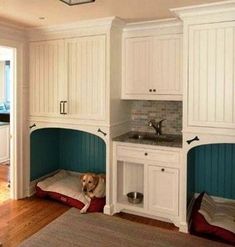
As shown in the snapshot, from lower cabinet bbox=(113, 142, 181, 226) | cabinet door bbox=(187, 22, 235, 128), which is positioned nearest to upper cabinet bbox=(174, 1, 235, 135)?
cabinet door bbox=(187, 22, 235, 128)

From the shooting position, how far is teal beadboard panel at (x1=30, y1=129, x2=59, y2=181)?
13.7ft

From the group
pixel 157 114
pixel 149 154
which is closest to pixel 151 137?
pixel 157 114

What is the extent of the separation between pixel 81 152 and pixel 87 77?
1.45 meters

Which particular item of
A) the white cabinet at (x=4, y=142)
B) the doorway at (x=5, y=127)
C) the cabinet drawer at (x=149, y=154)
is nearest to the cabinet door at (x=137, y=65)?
the cabinet drawer at (x=149, y=154)

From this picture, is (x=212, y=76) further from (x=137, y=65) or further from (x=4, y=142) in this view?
(x=4, y=142)

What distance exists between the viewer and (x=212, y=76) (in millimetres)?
2914

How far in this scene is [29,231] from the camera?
3.10 metres

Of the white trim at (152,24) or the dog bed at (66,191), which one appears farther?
the dog bed at (66,191)

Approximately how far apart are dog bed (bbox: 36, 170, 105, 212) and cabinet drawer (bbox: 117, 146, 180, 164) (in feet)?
2.51

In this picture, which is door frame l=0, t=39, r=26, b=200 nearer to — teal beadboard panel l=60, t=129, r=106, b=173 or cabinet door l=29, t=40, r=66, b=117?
cabinet door l=29, t=40, r=66, b=117

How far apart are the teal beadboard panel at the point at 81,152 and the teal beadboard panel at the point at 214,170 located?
138cm

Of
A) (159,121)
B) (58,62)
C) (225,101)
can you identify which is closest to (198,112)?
(225,101)

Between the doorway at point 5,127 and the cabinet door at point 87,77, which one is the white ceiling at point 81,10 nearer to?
the cabinet door at point 87,77

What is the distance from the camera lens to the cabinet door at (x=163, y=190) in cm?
323
